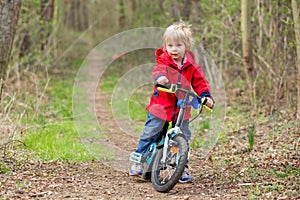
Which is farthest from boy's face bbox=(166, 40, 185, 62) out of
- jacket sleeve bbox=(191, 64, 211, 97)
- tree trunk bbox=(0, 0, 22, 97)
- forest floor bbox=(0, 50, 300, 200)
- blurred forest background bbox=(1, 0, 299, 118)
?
tree trunk bbox=(0, 0, 22, 97)

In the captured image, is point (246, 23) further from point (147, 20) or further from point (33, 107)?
point (147, 20)

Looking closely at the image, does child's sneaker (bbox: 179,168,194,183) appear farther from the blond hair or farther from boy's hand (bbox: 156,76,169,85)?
the blond hair

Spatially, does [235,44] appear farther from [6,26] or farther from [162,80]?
[162,80]

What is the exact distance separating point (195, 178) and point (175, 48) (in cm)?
138

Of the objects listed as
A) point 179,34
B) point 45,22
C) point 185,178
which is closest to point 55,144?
point 185,178

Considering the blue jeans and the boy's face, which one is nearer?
the boy's face

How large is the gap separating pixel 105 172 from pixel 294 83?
179 inches

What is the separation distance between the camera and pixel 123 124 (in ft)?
29.1

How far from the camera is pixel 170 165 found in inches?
186

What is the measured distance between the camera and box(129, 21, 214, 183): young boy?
15.9ft

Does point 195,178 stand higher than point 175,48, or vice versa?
point 175,48

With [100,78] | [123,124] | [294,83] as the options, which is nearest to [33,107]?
[123,124]

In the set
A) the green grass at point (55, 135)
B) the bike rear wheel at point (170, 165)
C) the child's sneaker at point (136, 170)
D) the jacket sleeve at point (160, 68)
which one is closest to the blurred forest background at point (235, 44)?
the green grass at point (55, 135)

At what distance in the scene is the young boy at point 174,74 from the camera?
485 centimetres
